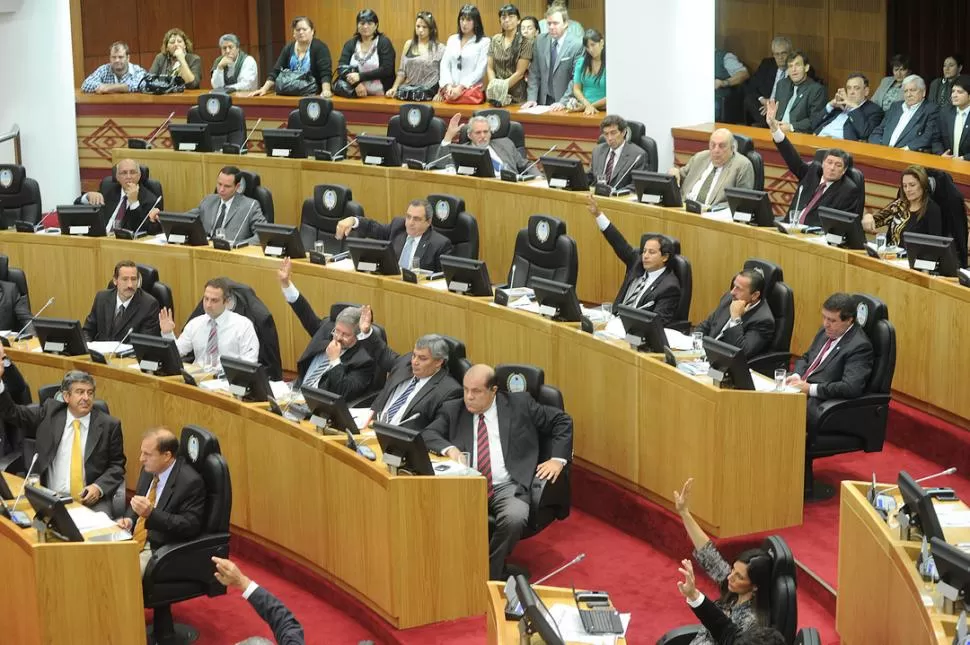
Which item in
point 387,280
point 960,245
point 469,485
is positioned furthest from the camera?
point 387,280

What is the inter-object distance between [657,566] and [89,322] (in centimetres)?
368

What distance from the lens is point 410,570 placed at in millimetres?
5766

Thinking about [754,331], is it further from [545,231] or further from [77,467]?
[77,467]

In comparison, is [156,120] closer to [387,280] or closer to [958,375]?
[387,280]

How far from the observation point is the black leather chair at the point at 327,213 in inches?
358

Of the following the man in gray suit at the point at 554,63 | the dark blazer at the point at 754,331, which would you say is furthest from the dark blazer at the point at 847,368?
the man in gray suit at the point at 554,63

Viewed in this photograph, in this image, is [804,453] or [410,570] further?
[804,453]

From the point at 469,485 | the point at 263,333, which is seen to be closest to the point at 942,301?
the point at 469,485

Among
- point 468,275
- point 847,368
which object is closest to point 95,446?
point 468,275

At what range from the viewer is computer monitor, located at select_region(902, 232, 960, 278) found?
6.76 m

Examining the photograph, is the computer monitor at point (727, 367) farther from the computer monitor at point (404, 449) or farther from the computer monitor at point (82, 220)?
the computer monitor at point (82, 220)

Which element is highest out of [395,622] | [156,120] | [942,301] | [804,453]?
[156,120]

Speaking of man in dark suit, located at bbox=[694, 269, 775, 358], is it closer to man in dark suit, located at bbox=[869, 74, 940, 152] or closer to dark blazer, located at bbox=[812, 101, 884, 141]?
man in dark suit, located at bbox=[869, 74, 940, 152]

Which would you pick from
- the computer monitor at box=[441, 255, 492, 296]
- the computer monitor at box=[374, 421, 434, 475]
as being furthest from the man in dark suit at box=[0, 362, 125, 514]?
the computer monitor at box=[441, 255, 492, 296]
